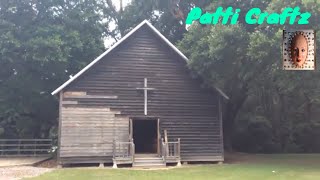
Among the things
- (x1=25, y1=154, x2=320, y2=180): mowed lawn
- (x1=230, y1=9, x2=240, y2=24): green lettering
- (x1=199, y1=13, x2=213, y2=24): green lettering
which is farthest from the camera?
(x1=199, y1=13, x2=213, y2=24): green lettering

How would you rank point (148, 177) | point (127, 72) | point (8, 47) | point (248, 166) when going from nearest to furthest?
point (148, 177) < point (248, 166) < point (127, 72) < point (8, 47)

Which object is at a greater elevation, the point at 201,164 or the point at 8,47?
the point at 8,47

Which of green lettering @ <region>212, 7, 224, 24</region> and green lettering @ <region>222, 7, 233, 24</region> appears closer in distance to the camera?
green lettering @ <region>222, 7, 233, 24</region>

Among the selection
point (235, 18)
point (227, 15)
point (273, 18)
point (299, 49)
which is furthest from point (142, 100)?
point (299, 49)

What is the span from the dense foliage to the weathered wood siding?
4.29 ft

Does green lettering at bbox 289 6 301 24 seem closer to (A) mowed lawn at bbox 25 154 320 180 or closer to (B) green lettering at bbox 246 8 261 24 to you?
(B) green lettering at bbox 246 8 261 24

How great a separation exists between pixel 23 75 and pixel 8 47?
283cm

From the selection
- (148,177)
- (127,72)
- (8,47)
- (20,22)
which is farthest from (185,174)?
(20,22)

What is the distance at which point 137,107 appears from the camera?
2273 centimetres

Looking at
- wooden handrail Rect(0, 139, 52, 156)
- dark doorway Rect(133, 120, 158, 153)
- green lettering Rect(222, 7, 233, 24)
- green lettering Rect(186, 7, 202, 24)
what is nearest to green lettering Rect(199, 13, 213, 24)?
green lettering Rect(186, 7, 202, 24)

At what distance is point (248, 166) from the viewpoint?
21.0 metres

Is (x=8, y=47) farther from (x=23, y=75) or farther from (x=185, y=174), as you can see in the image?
Result: (x=185, y=174)

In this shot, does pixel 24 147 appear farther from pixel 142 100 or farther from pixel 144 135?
pixel 142 100

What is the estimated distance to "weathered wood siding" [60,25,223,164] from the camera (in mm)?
21875
